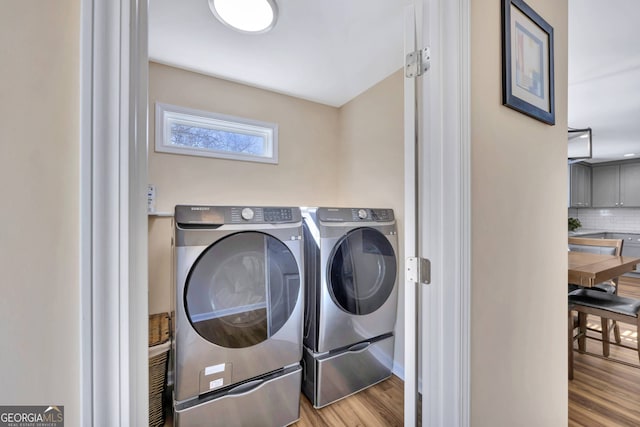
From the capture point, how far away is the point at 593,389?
1745mm

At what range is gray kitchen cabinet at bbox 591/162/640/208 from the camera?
189 inches

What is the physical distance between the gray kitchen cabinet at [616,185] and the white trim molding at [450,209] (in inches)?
263

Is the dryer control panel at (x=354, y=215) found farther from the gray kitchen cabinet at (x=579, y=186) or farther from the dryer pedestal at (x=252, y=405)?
the gray kitchen cabinet at (x=579, y=186)

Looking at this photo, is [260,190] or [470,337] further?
[260,190]

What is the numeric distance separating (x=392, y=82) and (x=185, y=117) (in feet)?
5.21

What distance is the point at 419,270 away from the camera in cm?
87

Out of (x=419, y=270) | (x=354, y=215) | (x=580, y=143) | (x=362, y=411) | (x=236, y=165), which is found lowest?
(x=362, y=411)

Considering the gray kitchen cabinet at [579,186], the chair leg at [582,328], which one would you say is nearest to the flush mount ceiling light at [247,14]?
the chair leg at [582,328]

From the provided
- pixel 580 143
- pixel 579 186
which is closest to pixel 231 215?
pixel 580 143

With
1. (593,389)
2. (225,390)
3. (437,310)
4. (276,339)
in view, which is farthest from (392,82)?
(593,389)

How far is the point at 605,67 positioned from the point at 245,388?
3.31 m

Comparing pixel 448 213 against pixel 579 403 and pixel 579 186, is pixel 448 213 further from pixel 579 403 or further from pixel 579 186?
pixel 579 186

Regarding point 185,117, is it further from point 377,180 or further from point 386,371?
point 386,371

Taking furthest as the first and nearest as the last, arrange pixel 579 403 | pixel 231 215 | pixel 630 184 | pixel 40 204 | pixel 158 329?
pixel 630 184
pixel 579 403
pixel 158 329
pixel 231 215
pixel 40 204
